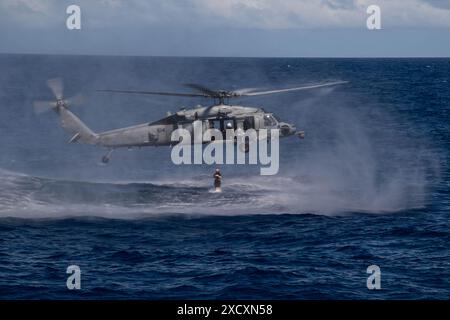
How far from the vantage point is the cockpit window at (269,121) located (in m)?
60.9

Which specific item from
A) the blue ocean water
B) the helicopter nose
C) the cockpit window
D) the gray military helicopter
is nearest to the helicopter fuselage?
the gray military helicopter

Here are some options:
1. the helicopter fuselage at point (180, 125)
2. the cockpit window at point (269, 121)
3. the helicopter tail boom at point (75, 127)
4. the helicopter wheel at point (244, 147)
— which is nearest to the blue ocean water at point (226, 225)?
the helicopter fuselage at point (180, 125)

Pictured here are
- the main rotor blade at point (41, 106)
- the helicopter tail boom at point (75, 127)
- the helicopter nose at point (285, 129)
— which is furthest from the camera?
the helicopter nose at point (285, 129)

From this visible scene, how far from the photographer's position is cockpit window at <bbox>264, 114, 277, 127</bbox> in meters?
60.9

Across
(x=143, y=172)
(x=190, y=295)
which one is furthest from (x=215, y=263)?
(x=143, y=172)

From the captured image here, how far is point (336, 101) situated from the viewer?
173 metres

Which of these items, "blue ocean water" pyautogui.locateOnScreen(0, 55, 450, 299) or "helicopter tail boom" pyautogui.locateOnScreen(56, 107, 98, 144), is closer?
"blue ocean water" pyautogui.locateOnScreen(0, 55, 450, 299)

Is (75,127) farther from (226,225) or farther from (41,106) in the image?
(226,225)

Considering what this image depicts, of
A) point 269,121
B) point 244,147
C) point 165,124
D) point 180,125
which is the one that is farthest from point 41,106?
point 269,121

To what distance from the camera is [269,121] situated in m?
61.0

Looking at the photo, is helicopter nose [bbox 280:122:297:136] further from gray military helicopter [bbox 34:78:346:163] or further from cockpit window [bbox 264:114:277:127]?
gray military helicopter [bbox 34:78:346:163]

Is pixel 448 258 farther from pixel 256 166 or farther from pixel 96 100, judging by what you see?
pixel 96 100

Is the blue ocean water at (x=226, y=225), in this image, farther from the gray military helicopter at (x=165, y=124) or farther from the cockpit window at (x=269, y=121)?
the cockpit window at (x=269, y=121)

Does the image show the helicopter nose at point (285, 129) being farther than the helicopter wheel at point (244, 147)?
Yes
